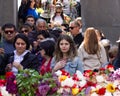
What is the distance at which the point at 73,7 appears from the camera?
21.8 metres

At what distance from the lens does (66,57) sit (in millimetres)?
9641

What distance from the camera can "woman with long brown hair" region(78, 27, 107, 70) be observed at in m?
11.2

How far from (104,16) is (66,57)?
7047mm

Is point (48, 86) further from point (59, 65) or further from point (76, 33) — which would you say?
point (76, 33)

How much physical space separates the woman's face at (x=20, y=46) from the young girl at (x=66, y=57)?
55 cm

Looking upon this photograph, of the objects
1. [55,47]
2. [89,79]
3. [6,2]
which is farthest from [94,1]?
[89,79]

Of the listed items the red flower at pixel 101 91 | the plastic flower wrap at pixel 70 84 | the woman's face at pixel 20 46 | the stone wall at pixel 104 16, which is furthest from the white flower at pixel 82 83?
the stone wall at pixel 104 16

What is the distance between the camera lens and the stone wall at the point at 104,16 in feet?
53.2

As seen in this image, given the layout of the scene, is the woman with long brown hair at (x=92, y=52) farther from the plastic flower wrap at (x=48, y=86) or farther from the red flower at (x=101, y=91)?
the red flower at (x=101, y=91)

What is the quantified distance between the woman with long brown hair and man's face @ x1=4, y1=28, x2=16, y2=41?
133 centimetres

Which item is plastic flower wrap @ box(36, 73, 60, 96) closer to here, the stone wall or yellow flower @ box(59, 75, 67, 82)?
yellow flower @ box(59, 75, 67, 82)

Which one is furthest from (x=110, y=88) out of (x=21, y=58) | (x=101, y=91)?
(x=21, y=58)

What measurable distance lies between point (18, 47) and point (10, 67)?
1.31 ft

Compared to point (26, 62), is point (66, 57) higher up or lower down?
higher up
